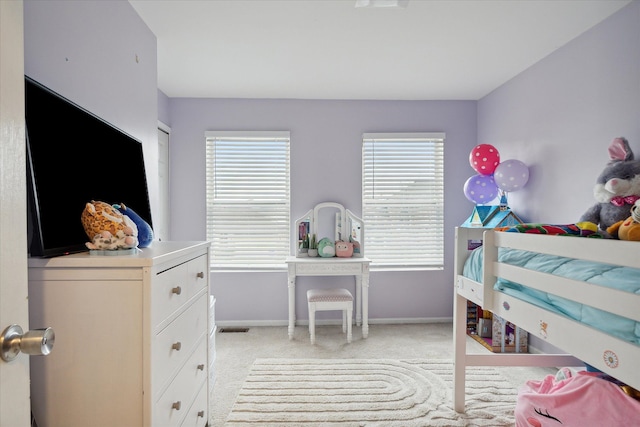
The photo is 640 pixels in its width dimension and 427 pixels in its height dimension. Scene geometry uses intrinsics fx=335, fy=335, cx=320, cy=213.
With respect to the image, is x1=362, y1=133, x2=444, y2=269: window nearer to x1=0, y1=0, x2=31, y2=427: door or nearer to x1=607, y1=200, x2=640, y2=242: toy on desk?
x1=607, y1=200, x2=640, y2=242: toy on desk

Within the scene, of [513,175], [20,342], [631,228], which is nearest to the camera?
[20,342]

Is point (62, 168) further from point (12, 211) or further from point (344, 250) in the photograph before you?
point (344, 250)

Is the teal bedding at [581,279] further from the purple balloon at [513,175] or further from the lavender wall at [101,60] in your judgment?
the lavender wall at [101,60]

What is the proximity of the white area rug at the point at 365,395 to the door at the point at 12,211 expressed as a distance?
5.32 ft

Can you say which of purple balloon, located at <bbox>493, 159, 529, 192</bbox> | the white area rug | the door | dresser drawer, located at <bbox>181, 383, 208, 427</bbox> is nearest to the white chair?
the white area rug

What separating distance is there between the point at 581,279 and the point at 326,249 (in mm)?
2397

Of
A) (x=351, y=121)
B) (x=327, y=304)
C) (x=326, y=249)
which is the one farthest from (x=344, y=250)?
(x=351, y=121)

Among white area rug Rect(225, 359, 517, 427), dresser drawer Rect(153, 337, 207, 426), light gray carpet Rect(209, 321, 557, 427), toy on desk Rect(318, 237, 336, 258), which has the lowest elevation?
light gray carpet Rect(209, 321, 557, 427)

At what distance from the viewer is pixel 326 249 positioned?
3.46m

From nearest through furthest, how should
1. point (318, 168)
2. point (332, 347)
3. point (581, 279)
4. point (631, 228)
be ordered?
point (581, 279) < point (631, 228) < point (332, 347) < point (318, 168)

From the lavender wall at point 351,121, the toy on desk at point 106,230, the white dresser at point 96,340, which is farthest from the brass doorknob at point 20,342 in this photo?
the lavender wall at point 351,121

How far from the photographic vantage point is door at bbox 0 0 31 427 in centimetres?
62

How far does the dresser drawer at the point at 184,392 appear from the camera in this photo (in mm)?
1203

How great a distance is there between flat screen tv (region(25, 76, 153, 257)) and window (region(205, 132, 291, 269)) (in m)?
2.00
